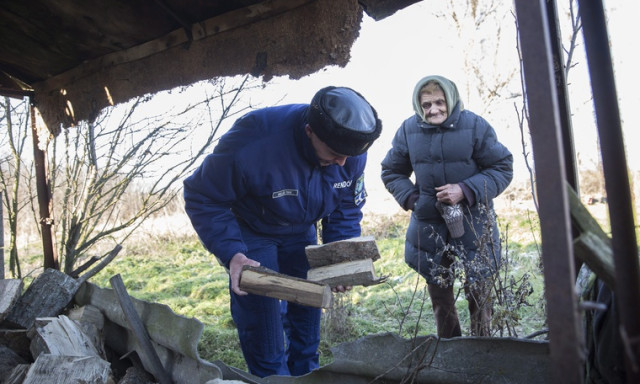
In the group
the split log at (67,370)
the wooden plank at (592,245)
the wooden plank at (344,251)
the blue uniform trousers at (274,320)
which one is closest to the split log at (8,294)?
the split log at (67,370)

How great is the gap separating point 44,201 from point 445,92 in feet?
10.9

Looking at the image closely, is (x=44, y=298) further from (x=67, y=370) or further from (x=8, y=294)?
(x=67, y=370)

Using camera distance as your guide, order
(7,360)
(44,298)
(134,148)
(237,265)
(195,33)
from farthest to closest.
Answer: (134,148)
(44,298)
(195,33)
(7,360)
(237,265)

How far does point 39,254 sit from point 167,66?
8900mm

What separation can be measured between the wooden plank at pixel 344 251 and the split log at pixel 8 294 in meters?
2.28

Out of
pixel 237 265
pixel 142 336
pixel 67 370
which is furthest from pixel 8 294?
pixel 237 265

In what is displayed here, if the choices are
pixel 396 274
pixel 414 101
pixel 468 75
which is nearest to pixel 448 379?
pixel 414 101

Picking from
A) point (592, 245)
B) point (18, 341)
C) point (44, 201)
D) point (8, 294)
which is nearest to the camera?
point (592, 245)

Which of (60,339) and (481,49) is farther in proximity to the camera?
(481,49)

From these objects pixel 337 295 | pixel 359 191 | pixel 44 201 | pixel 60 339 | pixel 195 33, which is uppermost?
pixel 195 33

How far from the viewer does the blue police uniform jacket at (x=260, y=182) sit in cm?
269

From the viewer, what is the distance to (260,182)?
2746mm

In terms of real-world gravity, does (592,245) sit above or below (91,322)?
above

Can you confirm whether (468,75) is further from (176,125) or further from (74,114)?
(74,114)
